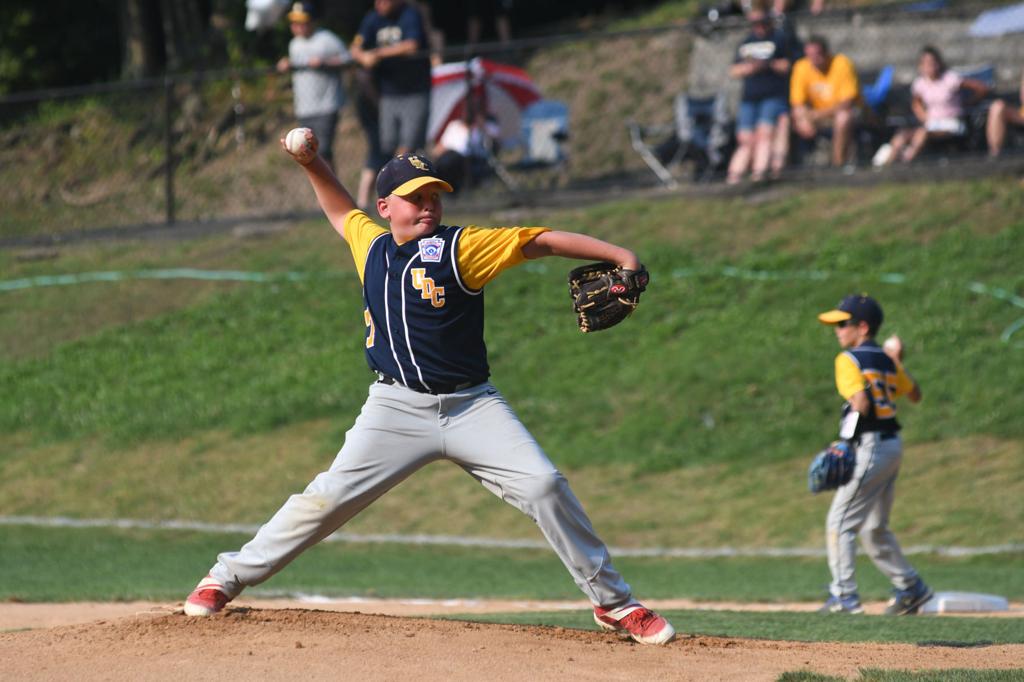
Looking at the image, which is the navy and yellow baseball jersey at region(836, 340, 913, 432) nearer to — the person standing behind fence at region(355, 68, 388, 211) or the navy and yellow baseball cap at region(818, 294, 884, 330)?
the navy and yellow baseball cap at region(818, 294, 884, 330)

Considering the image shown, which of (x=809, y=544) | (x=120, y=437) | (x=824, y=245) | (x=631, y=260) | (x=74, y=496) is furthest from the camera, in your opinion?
(x=824, y=245)

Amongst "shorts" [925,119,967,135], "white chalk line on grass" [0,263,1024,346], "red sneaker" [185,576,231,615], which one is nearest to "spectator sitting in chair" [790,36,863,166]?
"shorts" [925,119,967,135]

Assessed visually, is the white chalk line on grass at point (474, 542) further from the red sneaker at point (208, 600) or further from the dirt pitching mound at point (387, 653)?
the red sneaker at point (208, 600)

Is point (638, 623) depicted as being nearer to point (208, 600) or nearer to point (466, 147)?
point (208, 600)

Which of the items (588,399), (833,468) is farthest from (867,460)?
(588,399)

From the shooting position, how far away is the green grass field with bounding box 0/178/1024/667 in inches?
416

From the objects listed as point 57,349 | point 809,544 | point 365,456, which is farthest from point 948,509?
point 57,349

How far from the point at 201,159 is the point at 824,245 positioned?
351 inches

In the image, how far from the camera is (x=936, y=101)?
14.8 metres

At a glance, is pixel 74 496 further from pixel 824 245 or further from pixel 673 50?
pixel 673 50

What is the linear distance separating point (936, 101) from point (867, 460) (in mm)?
7971

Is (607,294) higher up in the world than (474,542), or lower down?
higher up

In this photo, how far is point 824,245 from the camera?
14742 millimetres

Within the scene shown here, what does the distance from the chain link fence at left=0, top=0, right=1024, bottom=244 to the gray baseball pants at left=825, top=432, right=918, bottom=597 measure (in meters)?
8.93
